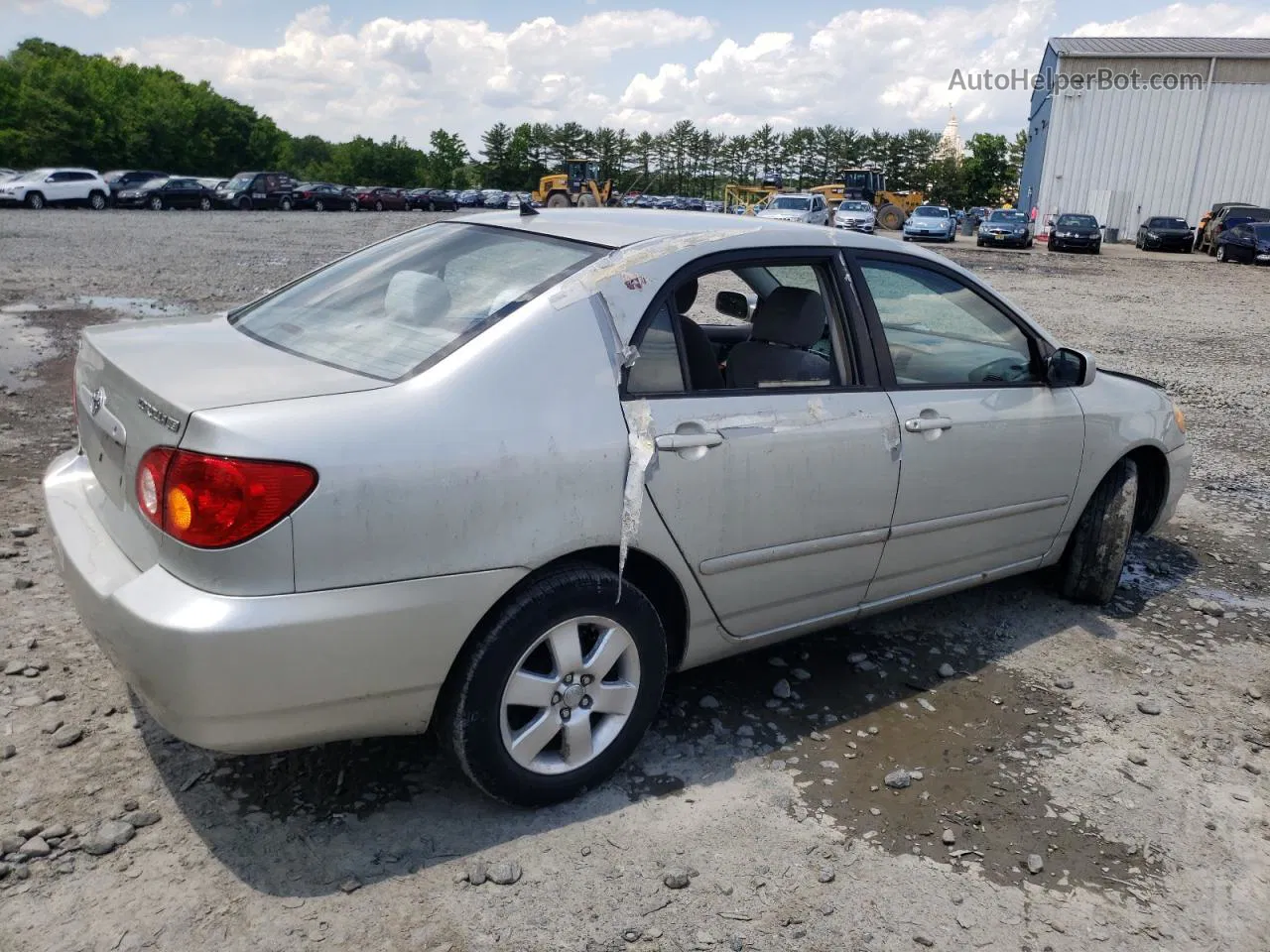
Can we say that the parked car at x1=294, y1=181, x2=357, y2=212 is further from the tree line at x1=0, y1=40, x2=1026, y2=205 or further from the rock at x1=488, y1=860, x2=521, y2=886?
the rock at x1=488, y1=860, x2=521, y2=886

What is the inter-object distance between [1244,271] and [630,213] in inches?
1140

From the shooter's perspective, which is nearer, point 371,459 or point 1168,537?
point 371,459

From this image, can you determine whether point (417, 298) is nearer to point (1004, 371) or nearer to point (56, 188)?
point (1004, 371)

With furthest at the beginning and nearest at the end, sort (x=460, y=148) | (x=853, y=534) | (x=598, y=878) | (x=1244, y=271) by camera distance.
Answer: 1. (x=460, y=148)
2. (x=1244, y=271)
3. (x=853, y=534)
4. (x=598, y=878)

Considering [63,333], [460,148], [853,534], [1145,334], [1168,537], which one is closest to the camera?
[853,534]

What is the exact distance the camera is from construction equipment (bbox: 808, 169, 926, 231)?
43031 mm

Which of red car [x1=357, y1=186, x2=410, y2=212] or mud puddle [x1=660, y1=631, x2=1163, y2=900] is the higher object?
red car [x1=357, y1=186, x2=410, y2=212]

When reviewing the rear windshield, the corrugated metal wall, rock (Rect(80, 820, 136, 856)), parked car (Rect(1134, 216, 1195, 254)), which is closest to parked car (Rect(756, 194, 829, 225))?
parked car (Rect(1134, 216, 1195, 254))

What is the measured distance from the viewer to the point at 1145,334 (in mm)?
13969

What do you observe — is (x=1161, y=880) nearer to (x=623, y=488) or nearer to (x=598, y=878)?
(x=598, y=878)

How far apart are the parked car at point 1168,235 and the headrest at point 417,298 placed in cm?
4037

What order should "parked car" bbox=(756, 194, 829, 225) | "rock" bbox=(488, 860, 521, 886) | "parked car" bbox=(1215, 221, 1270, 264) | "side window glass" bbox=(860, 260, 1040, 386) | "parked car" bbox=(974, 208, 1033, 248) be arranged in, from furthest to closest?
1. "parked car" bbox=(974, 208, 1033, 248)
2. "parked car" bbox=(756, 194, 829, 225)
3. "parked car" bbox=(1215, 221, 1270, 264)
4. "side window glass" bbox=(860, 260, 1040, 386)
5. "rock" bbox=(488, 860, 521, 886)

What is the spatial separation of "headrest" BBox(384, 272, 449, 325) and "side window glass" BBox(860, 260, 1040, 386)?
1487mm

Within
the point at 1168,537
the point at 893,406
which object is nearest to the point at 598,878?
the point at 893,406
